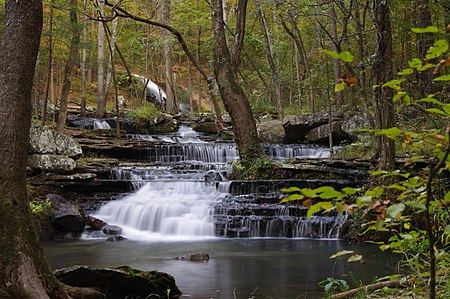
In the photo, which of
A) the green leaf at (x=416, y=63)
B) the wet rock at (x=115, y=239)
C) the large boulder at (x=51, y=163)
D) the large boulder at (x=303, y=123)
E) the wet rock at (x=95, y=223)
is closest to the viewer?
the green leaf at (x=416, y=63)

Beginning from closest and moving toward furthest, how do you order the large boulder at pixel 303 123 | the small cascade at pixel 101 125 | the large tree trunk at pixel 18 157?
the large tree trunk at pixel 18 157 < the large boulder at pixel 303 123 < the small cascade at pixel 101 125

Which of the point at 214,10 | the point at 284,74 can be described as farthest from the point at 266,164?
the point at 284,74

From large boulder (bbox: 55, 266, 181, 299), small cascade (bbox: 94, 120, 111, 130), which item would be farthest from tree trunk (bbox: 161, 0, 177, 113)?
large boulder (bbox: 55, 266, 181, 299)

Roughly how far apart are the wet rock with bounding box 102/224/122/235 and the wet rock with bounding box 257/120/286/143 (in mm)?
10413

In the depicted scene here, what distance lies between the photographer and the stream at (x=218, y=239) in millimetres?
6141

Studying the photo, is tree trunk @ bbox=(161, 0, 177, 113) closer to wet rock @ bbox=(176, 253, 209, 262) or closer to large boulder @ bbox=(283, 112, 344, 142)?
large boulder @ bbox=(283, 112, 344, 142)

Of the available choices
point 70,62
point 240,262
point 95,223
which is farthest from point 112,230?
point 70,62

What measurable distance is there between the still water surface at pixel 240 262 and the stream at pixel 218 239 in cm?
1

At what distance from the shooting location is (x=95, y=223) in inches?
437

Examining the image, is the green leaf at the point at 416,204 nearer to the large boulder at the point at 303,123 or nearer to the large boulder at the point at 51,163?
the large boulder at the point at 51,163

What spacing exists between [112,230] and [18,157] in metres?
7.32

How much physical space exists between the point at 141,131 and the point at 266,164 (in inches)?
424

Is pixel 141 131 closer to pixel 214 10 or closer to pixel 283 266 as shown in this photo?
pixel 214 10

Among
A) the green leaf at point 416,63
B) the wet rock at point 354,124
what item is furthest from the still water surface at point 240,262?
the wet rock at point 354,124
